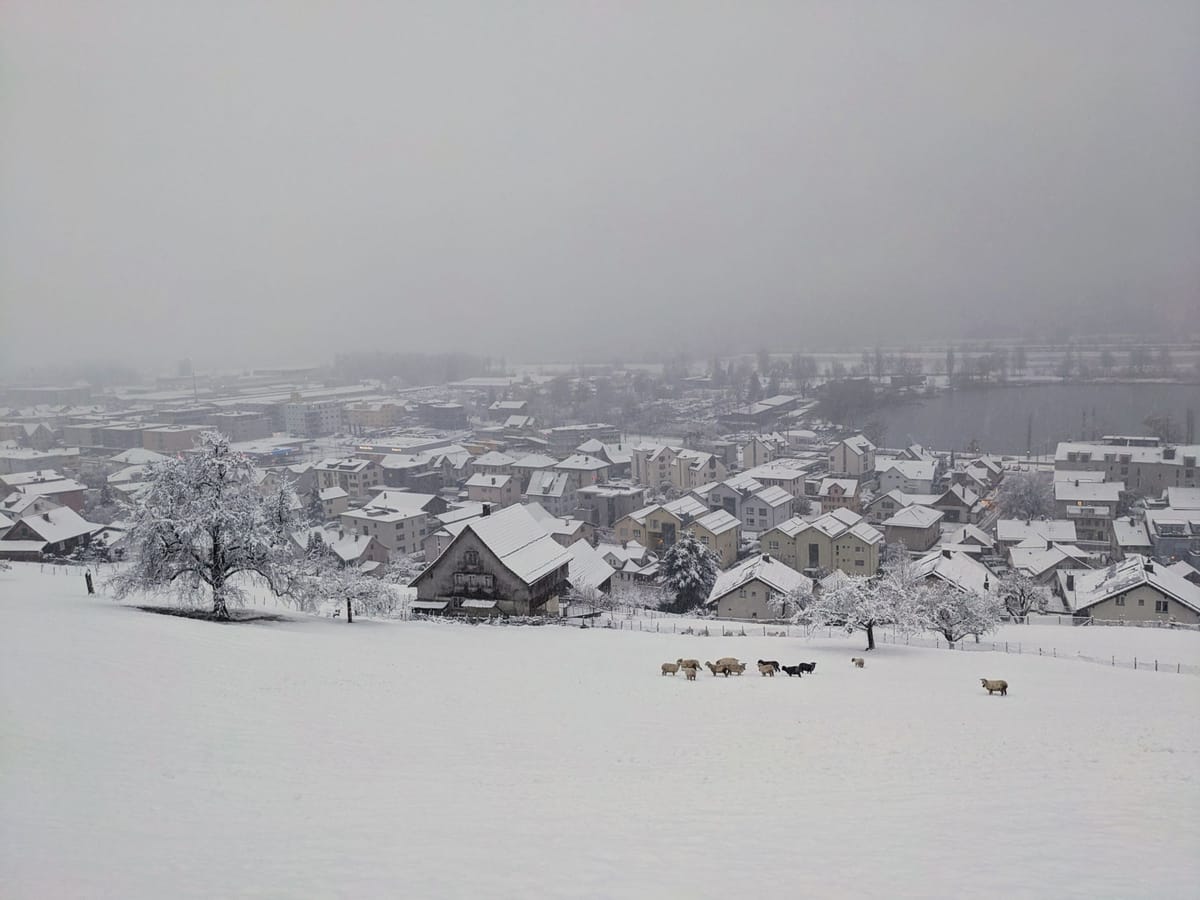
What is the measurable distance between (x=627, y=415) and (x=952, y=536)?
57.9 meters

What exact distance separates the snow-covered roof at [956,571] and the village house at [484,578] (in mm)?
15284

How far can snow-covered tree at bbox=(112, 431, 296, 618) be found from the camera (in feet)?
56.6

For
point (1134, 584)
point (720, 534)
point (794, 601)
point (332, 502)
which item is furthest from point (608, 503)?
point (1134, 584)

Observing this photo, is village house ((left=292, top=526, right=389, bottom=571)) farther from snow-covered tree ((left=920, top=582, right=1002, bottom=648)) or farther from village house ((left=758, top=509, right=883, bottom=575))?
snow-covered tree ((left=920, top=582, right=1002, bottom=648))

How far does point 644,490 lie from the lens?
5816 cm

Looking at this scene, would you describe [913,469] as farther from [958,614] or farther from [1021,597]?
[958,614]

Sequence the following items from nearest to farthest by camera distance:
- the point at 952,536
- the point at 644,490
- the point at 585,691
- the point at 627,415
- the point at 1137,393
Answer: the point at 585,691
the point at 1137,393
the point at 952,536
the point at 644,490
the point at 627,415

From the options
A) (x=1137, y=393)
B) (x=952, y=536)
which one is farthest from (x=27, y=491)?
(x=1137, y=393)

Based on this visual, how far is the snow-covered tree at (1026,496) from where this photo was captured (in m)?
46.7

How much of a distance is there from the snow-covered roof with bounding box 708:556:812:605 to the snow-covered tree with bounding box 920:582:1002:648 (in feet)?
26.8

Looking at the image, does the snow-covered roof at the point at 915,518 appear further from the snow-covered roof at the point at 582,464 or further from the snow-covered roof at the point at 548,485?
the snow-covered roof at the point at 548,485

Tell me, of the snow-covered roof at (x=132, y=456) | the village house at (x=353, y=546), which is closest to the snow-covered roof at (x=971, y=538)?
the village house at (x=353, y=546)

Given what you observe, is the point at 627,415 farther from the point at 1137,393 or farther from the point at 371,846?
the point at 371,846

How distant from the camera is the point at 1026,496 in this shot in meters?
48.0
